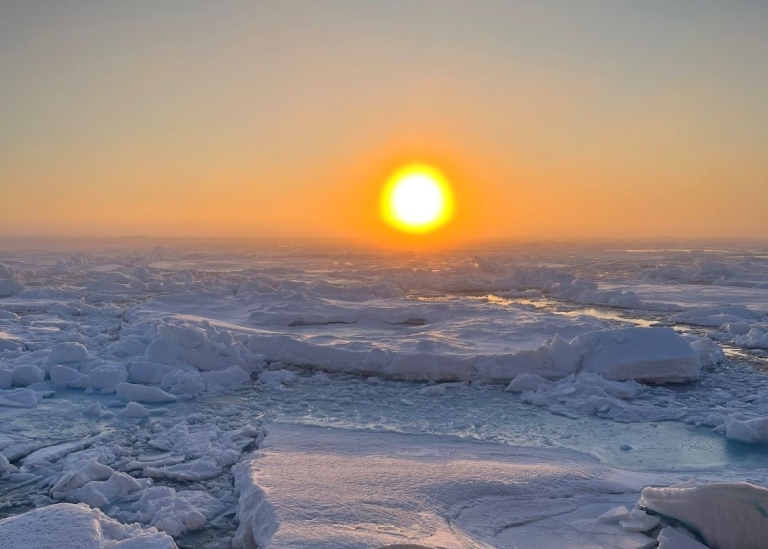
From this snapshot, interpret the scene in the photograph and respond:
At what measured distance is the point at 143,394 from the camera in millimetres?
7461

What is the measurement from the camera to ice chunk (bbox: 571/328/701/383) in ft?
27.7

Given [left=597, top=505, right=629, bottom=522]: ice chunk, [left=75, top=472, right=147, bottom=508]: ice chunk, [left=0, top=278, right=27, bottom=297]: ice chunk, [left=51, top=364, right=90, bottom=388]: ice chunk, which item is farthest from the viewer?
[left=0, top=278, right=27, bottom=297]: ice chunk

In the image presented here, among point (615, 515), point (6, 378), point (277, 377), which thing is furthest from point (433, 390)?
point (6, 378)

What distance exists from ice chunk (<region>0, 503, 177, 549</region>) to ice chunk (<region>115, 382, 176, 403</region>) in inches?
146

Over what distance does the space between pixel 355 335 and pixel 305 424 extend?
5.04m

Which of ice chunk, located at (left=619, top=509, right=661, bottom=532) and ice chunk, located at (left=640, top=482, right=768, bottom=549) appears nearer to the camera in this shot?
ice chunk, located at (left=640, top=482, right=768, bottom=549)

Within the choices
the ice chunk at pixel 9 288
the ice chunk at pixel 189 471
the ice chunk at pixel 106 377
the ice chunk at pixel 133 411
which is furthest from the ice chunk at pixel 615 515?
the ice chunk at pixel 9 288

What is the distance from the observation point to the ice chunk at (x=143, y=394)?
293 inches

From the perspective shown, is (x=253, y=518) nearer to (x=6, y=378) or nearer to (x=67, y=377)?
(x=67, y=377)

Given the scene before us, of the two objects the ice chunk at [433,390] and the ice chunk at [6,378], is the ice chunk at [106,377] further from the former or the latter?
the ice chunk at [433,390]

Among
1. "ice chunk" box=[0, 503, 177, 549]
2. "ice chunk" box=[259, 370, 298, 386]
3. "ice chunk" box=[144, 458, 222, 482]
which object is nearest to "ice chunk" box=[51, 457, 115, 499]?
"ice chunk" box=[144, 458, 222, 482]

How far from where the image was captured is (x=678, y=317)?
46.2 ft

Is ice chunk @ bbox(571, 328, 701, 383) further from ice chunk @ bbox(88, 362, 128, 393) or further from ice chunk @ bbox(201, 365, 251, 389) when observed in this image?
ice chunk @ bbox(88, 362, 128, 393)

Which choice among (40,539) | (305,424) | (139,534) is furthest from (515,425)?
(40,539)
